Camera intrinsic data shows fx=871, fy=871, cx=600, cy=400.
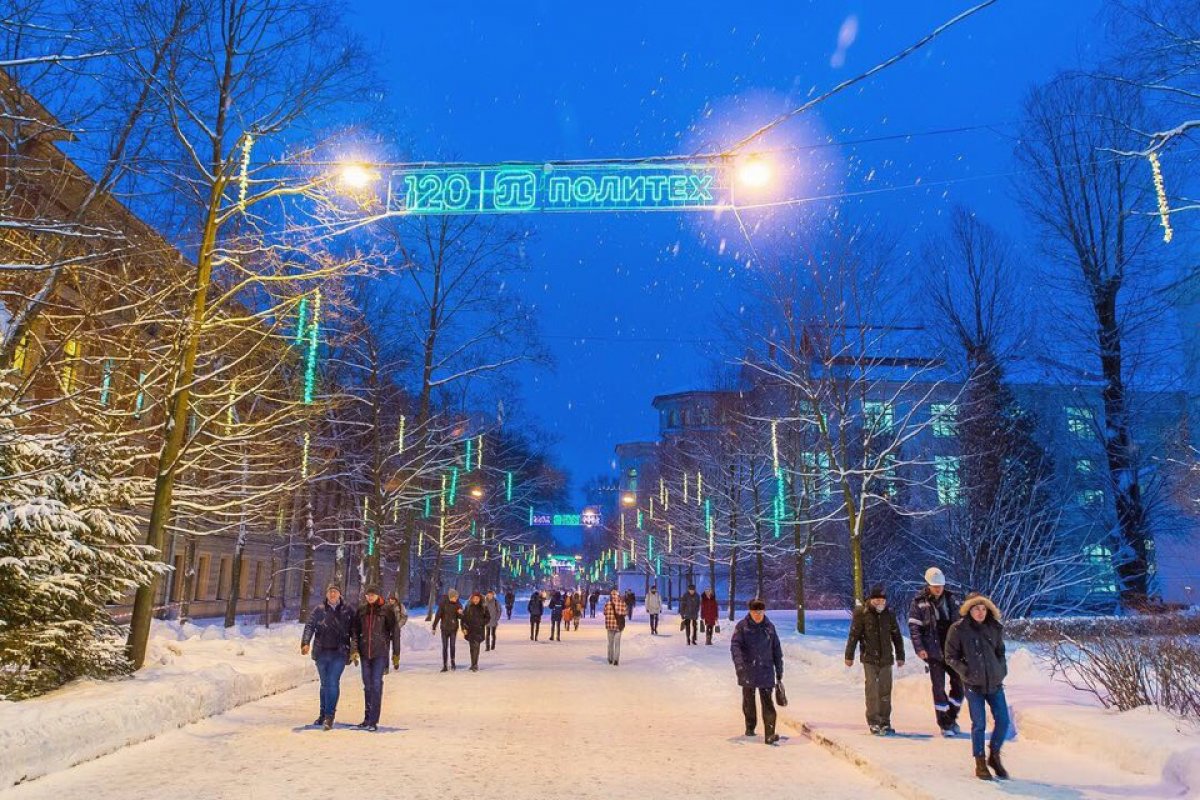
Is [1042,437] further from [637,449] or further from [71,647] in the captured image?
[637,449]

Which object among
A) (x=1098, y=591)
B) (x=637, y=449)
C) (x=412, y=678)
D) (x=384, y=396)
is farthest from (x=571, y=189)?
(x=637, y=449)

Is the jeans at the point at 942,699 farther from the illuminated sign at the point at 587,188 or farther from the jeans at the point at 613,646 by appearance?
the jeans at the point at 613,646

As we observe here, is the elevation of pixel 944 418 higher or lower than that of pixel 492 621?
higher

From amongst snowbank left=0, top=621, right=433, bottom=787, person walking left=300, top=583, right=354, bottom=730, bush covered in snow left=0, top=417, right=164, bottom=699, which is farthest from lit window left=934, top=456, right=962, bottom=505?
bush covered in snow left=0, top=417, right=164, bottom=699

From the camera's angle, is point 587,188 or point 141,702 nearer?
point 141,702

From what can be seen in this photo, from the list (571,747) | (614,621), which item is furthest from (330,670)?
(614,621)

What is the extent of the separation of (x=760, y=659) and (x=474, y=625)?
11.4 m

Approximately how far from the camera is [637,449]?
4734 inches

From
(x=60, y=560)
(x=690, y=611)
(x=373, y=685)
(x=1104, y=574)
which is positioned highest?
(x=1104, y=574)

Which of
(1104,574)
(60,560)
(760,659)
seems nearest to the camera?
(760,659)

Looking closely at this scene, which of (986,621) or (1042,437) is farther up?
(1042,437)

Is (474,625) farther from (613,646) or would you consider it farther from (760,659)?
(760,659)

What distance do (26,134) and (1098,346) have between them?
31.1m

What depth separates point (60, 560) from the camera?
1095 cm
